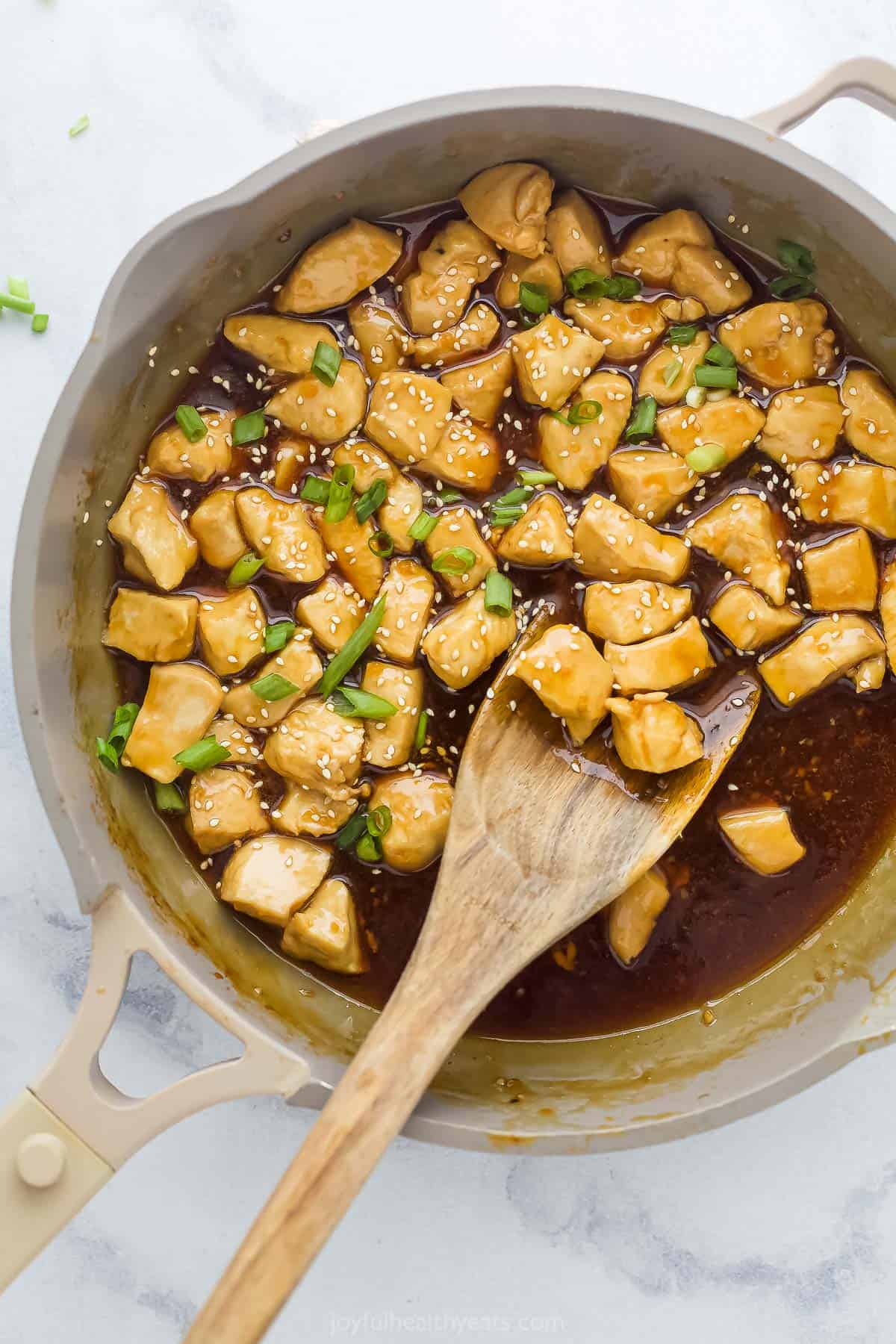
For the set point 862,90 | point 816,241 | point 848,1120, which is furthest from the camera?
point 848,1120

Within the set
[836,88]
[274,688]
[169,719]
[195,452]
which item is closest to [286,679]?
[274,688]

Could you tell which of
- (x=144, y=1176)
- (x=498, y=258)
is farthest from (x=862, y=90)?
(x=144, y=1176)

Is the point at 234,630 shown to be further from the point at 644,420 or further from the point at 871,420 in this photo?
the point at 871,420

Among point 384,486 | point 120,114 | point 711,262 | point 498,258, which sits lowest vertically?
point 384,486

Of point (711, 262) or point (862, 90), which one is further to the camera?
point (711, 262)

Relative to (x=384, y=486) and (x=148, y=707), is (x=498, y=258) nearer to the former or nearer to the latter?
(x=384, y=486)

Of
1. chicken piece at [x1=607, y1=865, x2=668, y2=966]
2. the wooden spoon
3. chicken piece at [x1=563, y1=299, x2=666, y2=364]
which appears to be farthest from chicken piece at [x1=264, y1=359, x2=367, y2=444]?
chicken piece at [x1=607, y1=865, x2=668, y2=966]

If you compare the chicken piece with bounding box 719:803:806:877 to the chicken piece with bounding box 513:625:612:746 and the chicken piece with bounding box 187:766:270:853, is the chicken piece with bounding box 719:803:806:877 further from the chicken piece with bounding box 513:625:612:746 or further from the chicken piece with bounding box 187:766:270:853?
the chicken piece with bounding box 187:766:270:853
